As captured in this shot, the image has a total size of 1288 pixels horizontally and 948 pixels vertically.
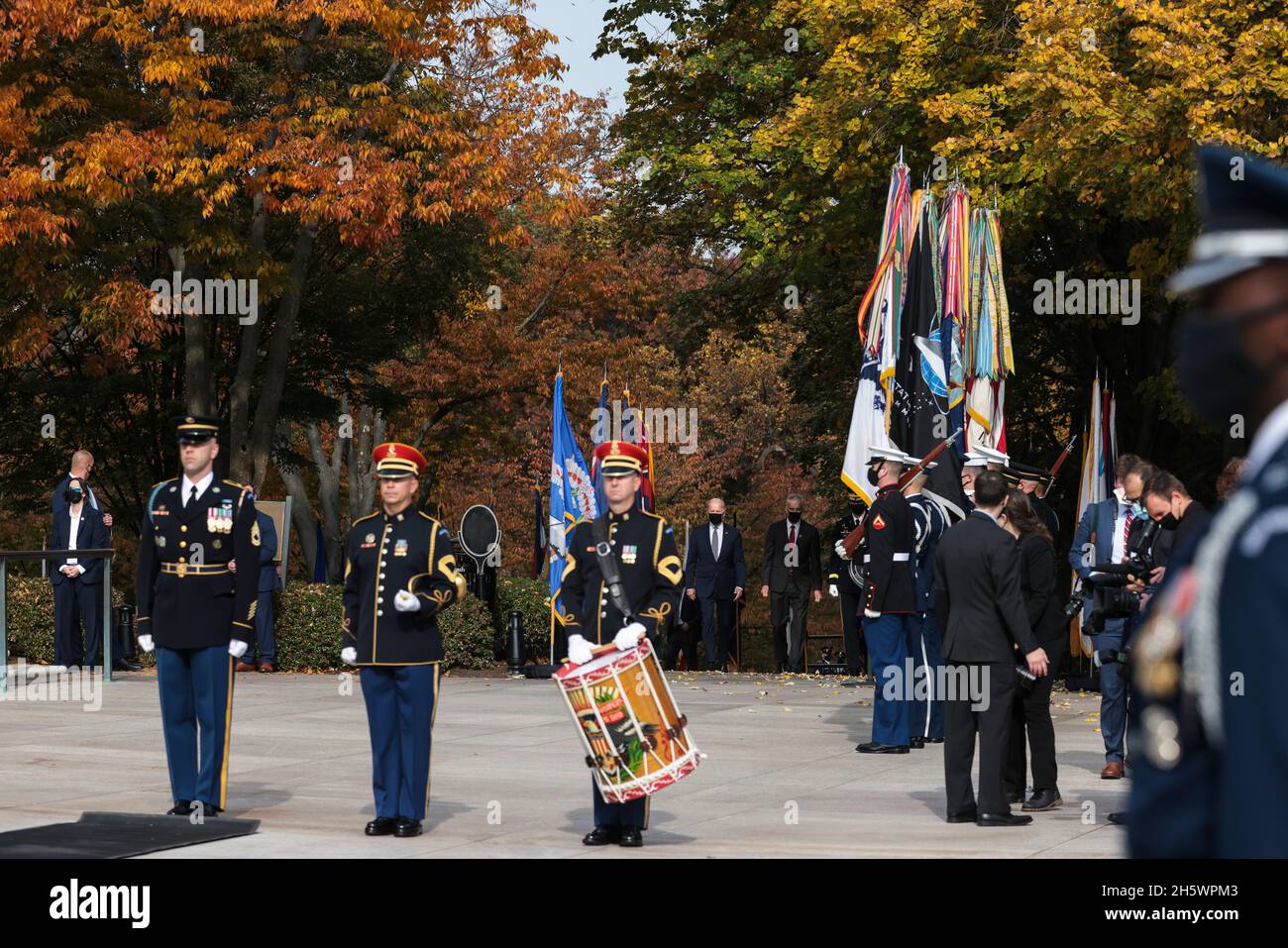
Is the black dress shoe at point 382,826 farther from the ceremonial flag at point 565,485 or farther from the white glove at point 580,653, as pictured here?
the ceremonial flag at point 565,485

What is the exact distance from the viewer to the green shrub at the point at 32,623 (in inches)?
834

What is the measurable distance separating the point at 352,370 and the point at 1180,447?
12.6 m

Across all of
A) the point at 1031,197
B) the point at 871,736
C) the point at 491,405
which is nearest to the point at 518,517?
the point at 491,405

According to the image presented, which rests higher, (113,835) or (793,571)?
(793,571)

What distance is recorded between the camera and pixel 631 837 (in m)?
8.99

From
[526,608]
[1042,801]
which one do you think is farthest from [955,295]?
[526,608]

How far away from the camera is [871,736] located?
1372 centimetres

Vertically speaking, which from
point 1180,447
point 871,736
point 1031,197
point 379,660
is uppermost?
point 1031,197

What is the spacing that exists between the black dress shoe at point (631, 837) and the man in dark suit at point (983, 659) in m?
2.00

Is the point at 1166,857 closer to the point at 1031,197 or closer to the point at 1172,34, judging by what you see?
the point at 1172,34

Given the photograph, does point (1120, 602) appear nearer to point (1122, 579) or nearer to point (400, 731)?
point (1122, 579)

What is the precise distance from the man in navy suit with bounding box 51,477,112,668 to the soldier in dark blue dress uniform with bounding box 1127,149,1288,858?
17930mm

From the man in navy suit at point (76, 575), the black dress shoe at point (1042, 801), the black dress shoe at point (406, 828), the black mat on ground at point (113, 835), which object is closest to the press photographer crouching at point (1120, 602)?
the black dress shoe at point (1042, 801)

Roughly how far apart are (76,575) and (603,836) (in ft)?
38.2
